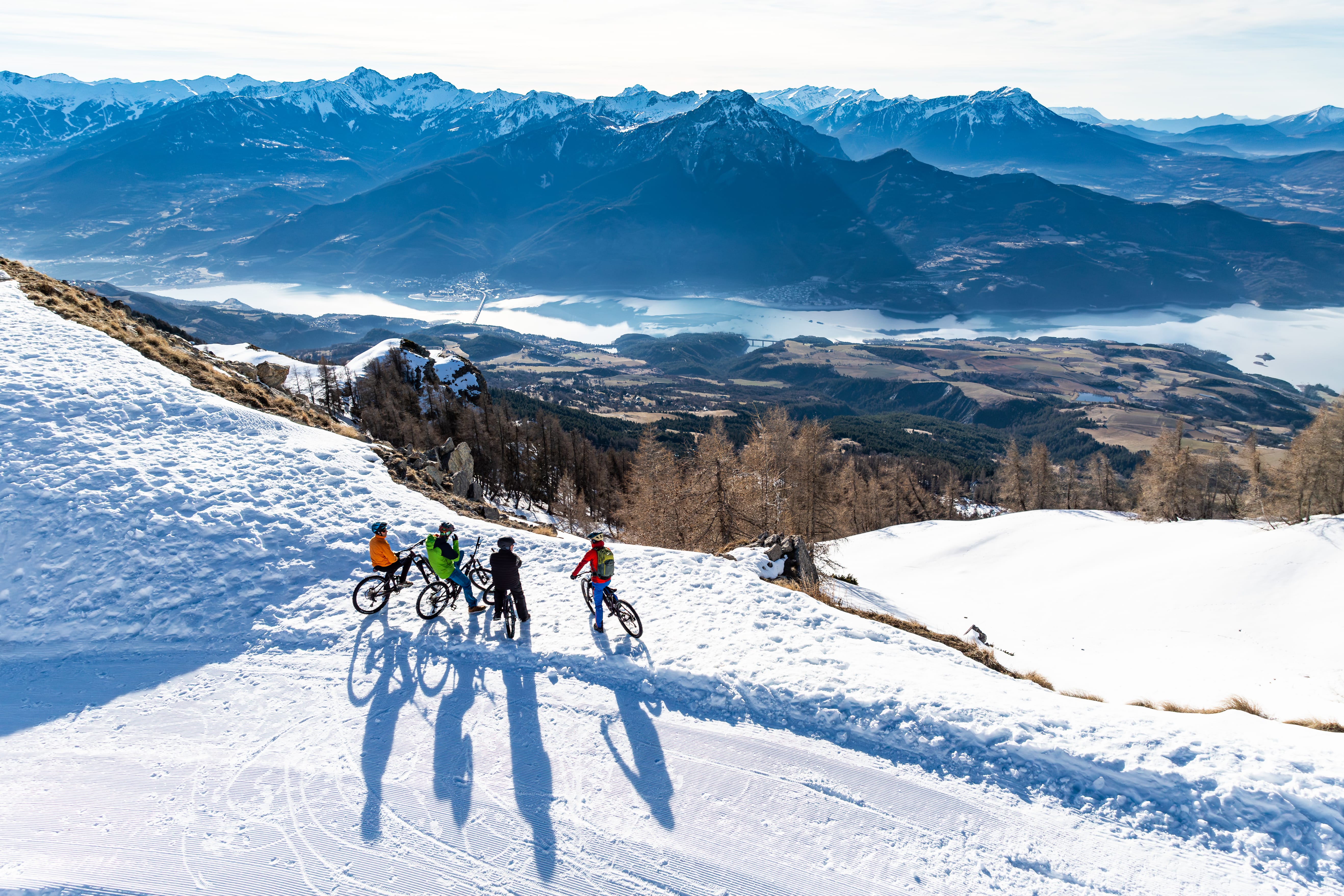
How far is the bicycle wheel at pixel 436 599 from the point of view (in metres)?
15.4

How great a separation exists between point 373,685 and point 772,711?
26.6 ft

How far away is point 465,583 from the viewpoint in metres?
15.4

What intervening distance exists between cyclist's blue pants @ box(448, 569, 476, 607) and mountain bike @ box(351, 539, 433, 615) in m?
0.95

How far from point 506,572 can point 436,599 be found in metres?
2.33

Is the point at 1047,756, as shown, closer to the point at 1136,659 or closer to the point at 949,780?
the point at 949,780

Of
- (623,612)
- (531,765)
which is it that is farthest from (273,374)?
(531,765)

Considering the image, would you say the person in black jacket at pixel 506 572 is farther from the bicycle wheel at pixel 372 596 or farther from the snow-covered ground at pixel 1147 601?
the snow-covered ground at pixel 1147 601

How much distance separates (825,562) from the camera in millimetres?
34875

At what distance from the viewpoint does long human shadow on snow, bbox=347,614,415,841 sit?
10.2 metres

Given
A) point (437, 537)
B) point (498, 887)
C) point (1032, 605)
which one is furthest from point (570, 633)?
point (1032, 605)

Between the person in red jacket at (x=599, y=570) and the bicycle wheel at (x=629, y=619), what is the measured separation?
1.40 ft

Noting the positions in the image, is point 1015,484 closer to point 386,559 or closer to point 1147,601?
point 1147,601

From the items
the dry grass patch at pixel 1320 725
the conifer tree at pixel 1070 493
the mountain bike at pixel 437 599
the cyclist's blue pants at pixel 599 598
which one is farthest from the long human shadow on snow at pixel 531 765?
the conifer tree at pixel 1070 493

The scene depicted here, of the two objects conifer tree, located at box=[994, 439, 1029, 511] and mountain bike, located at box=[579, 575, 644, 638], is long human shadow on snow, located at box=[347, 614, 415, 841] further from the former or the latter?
conifer tree, located at box=[994, 439, 1029, 511]
